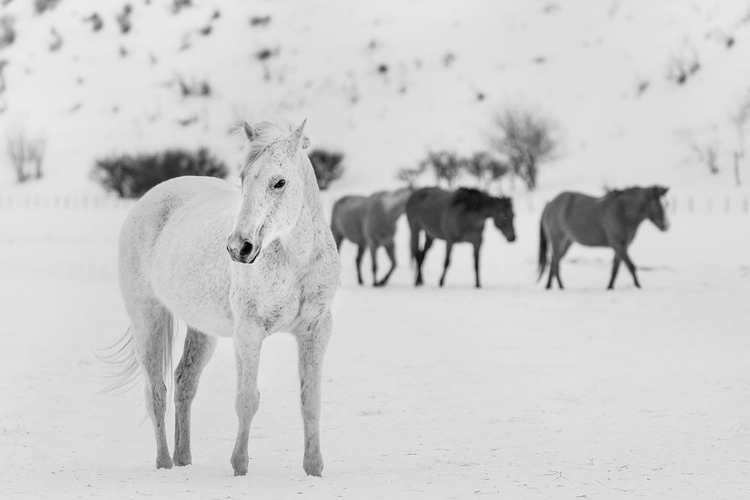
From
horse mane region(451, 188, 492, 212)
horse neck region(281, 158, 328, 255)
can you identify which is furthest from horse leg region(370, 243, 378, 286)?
horse neck region(281, 158, 328, 255)

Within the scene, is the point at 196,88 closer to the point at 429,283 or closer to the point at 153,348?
the point at 429,283

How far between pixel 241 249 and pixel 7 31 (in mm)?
50855

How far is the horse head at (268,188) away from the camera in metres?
4.18

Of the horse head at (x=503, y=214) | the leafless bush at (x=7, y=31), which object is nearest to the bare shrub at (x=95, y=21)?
the leafless bush at (x=7, y=31)

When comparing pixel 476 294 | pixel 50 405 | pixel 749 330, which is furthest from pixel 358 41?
pixel 50 405

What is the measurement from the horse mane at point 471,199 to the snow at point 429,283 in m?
1.16

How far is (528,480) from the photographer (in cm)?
481

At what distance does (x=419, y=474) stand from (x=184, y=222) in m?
1.73

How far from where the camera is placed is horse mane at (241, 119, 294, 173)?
4473 mm

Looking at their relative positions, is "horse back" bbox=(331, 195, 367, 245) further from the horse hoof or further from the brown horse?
the horse hoof

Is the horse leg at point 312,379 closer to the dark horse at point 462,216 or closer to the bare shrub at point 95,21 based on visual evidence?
the dark horse at point 462,216

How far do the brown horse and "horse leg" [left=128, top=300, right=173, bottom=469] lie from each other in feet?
31.8

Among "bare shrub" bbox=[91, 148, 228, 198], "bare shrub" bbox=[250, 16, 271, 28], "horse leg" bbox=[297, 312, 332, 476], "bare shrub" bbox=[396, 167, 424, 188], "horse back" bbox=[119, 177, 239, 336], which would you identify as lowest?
"horse leg" bbox=[297, 312, 332, 476]

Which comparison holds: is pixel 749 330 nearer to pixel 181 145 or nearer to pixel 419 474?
pixel 419 474
